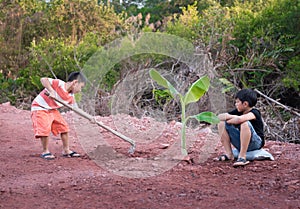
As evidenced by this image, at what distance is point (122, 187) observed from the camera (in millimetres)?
3164

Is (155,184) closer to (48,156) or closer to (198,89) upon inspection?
(198,89)

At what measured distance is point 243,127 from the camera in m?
3.77

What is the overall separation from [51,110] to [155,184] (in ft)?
5.96

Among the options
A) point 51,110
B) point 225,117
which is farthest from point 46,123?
point 225,117

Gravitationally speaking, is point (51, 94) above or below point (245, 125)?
above

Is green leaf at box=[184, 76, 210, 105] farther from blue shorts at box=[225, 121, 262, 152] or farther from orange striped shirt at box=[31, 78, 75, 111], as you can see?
orange striped shirt at box=[31, 78, 75, 111]

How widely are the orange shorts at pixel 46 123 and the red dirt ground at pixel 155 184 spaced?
0.92 ft

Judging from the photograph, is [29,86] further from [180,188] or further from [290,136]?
[180,188]

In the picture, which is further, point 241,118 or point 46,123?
point 46,123

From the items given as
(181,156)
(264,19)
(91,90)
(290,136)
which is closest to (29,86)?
(91,90)

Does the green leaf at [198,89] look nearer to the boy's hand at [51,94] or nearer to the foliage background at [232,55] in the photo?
the boy's hand at [51,94]

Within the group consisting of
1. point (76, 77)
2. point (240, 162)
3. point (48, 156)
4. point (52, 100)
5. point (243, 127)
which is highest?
point (76, 77)

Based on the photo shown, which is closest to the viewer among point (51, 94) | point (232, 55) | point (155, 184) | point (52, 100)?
point (155, 184)

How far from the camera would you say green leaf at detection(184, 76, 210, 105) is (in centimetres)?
404
